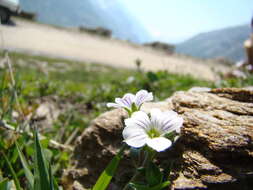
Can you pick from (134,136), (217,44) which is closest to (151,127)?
(134,136)

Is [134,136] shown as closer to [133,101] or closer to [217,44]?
[133,101]

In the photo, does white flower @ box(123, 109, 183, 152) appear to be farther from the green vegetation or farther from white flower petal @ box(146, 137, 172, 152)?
the green vegetation

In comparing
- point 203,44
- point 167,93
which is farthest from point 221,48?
point 167,93

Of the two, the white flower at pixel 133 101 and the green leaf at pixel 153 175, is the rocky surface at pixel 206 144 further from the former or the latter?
the white flower at pixel 133 101

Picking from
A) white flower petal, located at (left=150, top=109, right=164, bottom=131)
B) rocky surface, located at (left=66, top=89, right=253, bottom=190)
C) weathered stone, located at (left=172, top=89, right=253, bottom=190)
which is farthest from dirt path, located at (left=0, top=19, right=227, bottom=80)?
white flower petal, located at (left=150, top=109, right=164, bottom=131)

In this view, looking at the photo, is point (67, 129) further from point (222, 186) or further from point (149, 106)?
point (222, 186)
